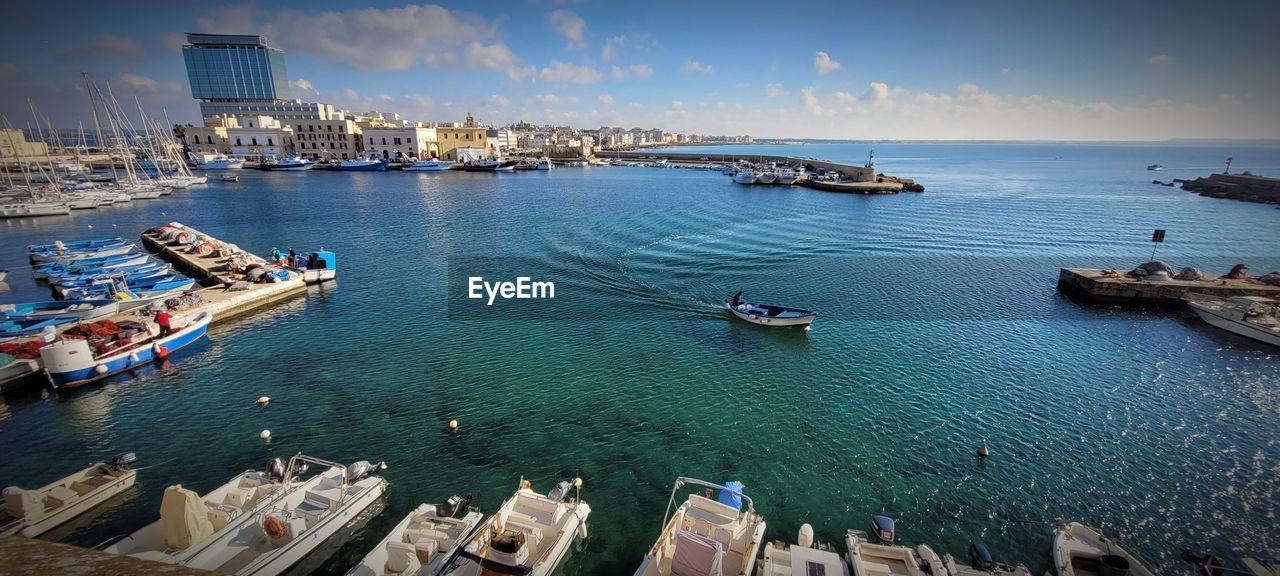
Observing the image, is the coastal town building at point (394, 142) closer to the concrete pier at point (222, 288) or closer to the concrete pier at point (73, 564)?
the concrete pier at point (222, 288)

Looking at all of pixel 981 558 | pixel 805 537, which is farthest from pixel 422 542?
pixel 981 558

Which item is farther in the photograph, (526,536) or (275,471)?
(275,471)

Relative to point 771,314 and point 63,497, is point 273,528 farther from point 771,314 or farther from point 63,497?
point 771,314

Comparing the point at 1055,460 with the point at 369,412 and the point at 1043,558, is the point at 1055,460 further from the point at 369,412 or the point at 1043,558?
the point at 369,412

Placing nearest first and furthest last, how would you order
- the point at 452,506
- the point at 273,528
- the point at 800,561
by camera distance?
the point at 800,561
the point at 273,528
the point at 452,506

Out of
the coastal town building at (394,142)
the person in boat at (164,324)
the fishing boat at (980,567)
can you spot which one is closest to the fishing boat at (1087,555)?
the fishing boat at (980,567)

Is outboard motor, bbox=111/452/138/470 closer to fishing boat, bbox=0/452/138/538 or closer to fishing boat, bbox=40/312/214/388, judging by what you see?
fishing boat, bbox=0/452/138/538

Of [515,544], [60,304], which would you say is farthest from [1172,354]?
[60,304]
